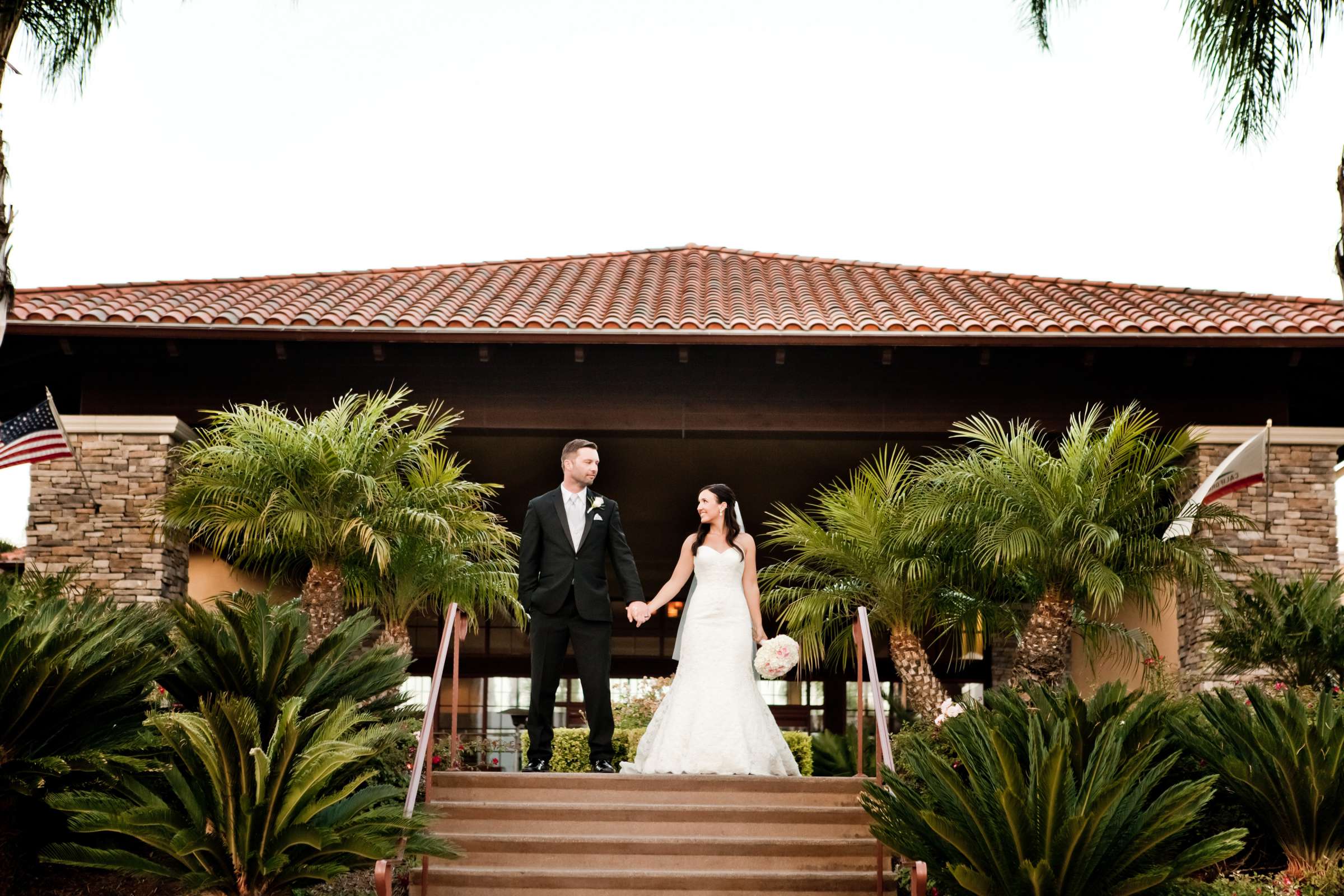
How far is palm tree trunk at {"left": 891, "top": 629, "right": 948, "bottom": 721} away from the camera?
11273mm

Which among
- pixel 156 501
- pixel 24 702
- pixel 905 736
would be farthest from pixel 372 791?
pixel 156 501

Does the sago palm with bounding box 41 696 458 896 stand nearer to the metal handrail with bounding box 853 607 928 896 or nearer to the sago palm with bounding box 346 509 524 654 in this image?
the metal handrail with bounding box 853 607 928 896

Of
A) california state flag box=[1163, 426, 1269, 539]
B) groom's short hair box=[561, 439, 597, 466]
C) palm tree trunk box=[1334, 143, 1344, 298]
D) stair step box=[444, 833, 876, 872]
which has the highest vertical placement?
palm tree trunk box=[1334, 143, 1344, 298]

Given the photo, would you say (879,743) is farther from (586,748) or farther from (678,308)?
(586,748)

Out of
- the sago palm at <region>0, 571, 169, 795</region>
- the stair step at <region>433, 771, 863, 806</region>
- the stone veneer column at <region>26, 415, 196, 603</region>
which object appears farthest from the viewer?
the stone veneer column at <region>26, 415, 196, 603</region>

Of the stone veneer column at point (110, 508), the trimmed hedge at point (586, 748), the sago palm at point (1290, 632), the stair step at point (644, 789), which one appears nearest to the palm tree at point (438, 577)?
the stone veneer column at point (110, 508)

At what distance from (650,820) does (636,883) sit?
2.32ft

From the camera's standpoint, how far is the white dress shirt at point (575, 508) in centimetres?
868

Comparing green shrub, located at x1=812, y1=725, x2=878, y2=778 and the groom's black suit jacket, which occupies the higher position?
the groom's black suit jacket

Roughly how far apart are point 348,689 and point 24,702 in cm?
175

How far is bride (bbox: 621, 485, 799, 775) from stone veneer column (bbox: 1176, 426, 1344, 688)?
19.6 feet

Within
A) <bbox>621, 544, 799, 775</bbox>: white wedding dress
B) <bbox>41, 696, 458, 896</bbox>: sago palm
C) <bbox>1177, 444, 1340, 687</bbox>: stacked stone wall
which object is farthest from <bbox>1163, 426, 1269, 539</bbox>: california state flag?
<bbox>41, 696, 458, 896</bbox>: sago palm

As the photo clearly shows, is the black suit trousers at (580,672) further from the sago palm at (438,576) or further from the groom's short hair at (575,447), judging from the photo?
the sago palm at (438,576)

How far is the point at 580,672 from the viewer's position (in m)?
8.34
